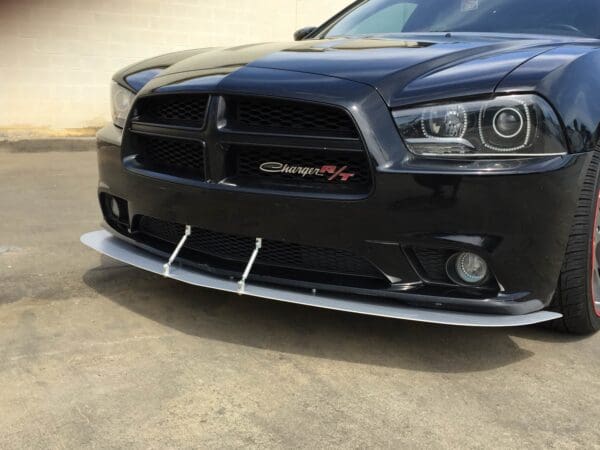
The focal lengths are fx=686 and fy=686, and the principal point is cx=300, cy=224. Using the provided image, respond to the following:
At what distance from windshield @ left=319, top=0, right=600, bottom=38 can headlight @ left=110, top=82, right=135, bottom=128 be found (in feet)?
4.65

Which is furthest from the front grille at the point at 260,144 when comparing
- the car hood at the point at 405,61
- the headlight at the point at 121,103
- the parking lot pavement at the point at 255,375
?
the parking lot pavement at the point at 255,375

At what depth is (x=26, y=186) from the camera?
5.96 m

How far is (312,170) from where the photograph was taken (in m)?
2.52

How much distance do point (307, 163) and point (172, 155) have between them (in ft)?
2.21

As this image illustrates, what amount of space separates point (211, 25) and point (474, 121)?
7.87 m

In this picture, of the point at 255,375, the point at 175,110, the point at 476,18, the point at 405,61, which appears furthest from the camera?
the point at 476,18

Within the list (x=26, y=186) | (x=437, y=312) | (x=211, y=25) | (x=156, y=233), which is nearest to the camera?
(x=437, y=312)

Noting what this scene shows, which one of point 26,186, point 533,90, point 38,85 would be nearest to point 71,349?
point 533,90

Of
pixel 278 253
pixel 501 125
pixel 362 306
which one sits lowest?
pixel 362 306

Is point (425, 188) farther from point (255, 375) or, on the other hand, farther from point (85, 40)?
point (85, 40)

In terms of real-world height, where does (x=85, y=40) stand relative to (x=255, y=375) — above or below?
above

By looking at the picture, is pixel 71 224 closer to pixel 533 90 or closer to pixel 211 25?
pixel 533 90

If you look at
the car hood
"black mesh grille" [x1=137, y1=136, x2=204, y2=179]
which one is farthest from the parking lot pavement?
the car hood

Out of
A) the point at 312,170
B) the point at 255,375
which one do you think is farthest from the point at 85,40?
the point at 255,375
